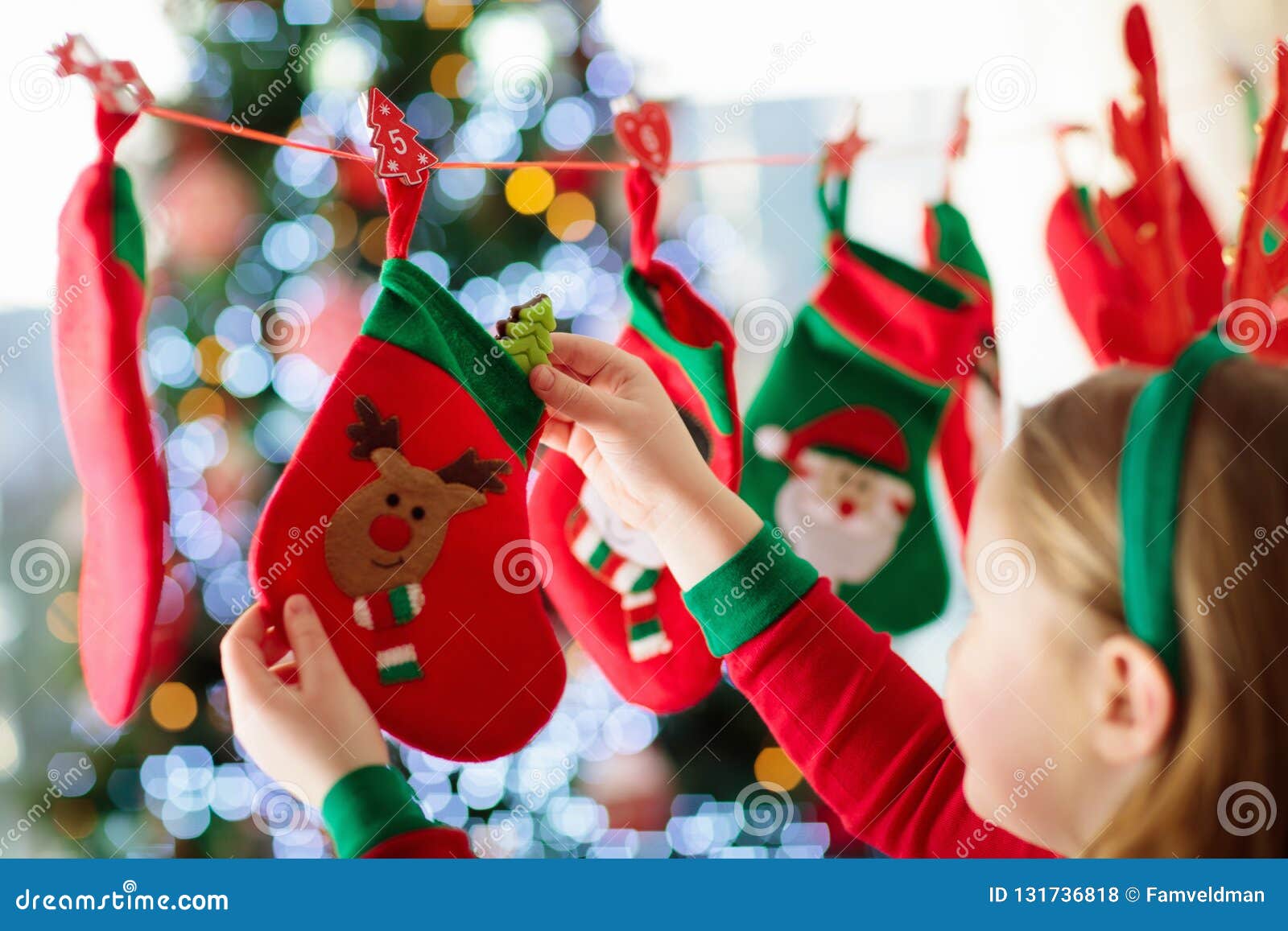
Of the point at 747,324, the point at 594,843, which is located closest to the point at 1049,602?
the point at 747,324

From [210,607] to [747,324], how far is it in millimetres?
867

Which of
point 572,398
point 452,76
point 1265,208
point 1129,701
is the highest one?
point 452,76

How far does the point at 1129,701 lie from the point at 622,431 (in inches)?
22.1

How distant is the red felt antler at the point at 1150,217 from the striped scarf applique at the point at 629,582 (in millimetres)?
730

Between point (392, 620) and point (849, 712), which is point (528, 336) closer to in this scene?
point (392, 620)

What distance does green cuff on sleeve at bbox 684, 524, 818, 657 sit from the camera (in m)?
1.05

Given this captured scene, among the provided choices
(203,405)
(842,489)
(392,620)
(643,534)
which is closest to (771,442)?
(842,489)

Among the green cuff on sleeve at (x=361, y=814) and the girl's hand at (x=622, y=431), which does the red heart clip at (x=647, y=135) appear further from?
the green cuff on sleeve at (x=361, y=814)

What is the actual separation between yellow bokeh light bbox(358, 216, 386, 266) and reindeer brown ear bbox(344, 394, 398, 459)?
446mm

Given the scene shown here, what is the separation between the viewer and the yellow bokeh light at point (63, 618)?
4.67 ft

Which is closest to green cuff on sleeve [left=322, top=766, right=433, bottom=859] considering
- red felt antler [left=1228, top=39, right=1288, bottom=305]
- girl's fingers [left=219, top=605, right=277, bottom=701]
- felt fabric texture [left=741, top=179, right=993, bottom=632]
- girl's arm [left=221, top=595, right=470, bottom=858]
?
girl's arm [left=221, top=595, right=470, bottom=858]

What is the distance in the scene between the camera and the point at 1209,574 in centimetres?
92

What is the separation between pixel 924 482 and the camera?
1334 millimetres

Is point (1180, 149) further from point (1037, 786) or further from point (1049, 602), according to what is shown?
point (1037, 786)
